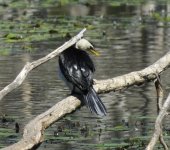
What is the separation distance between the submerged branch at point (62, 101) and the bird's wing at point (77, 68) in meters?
0.32

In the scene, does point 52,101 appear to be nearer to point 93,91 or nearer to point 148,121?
point 148,121

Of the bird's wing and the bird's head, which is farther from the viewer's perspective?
the bird's head

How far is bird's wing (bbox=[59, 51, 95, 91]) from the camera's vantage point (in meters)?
8.43

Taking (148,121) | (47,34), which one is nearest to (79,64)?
(148,121)

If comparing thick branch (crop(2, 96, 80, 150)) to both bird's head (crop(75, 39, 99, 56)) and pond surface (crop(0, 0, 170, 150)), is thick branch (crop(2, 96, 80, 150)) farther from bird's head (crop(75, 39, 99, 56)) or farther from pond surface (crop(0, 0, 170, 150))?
pond surface (crop(0, 0, 170, 150))

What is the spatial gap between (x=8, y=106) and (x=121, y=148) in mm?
3246

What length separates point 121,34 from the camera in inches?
788

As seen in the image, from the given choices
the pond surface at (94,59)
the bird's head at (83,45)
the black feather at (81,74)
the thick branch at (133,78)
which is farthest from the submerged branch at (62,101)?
the pond surface at (94,59)

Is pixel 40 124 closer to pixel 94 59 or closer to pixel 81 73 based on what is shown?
pixel 81 73

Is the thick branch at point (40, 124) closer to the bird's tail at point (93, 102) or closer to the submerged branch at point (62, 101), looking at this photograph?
the submerged branch at point (62, 101)

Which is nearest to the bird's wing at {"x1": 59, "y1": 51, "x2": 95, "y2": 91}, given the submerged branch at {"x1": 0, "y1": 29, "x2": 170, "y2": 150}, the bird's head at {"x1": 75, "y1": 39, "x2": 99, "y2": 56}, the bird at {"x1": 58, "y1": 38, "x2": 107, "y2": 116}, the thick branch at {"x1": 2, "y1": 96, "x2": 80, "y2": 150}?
the bird at {"x1": 58, "y1": 38, "x2": 107, "y2": 116}

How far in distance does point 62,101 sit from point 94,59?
29.4 feet

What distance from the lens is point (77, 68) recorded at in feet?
28.2

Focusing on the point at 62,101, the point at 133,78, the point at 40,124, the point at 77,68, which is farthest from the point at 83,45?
the point at 40,124
